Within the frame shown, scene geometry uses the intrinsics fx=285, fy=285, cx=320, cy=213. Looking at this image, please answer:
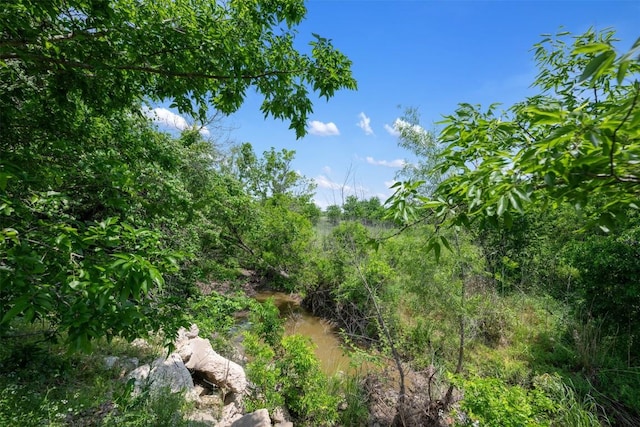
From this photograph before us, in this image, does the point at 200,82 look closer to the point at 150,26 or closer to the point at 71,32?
the point at 150,26

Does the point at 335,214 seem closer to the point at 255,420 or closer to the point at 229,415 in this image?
the point at 229,415

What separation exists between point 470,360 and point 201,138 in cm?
980

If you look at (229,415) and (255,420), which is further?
(229,415)

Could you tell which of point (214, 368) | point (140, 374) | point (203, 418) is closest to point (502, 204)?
point (203, 418)

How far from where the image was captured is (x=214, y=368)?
450cm

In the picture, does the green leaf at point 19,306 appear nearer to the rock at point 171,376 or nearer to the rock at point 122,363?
the rock at point 171,376

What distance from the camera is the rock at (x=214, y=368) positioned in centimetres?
441

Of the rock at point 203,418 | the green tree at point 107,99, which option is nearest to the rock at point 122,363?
the rock at point 203,418

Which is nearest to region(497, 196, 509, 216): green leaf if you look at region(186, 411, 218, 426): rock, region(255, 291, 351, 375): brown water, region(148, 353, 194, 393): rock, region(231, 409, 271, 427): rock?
region(231, 409, 271, 427): rock

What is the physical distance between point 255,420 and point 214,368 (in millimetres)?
1480

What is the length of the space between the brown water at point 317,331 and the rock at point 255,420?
206 cm

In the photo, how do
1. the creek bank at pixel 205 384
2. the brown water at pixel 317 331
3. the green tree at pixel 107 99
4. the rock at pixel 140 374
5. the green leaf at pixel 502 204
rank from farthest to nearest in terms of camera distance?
the brown water at pixel 317 331
the rock at pixel 140 374
the creek bank at pixel 205 384
the green tree at pixel 107 99
the green leaf at pixel 502 204

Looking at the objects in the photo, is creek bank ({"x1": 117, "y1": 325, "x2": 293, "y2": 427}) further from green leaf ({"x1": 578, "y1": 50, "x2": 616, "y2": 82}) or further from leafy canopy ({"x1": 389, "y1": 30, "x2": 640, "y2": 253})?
green leaf ({"x1": 578, "y1": 50, "x2": 616, "y2": 82})

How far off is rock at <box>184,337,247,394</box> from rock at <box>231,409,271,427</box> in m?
1.03
